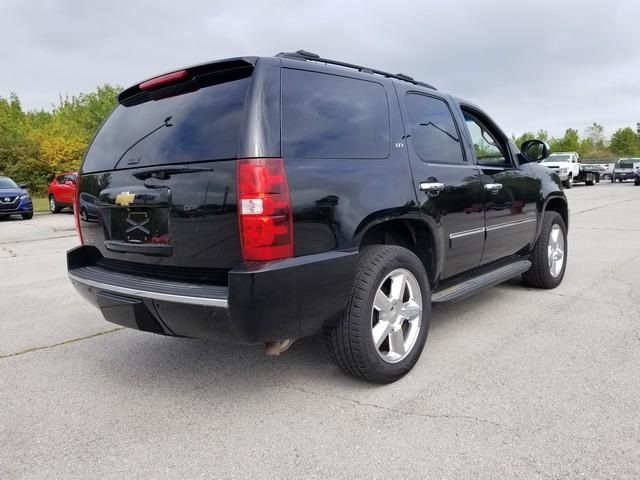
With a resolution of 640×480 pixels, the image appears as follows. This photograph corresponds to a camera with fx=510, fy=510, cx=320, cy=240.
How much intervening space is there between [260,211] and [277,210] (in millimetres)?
82

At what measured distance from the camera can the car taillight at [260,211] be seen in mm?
2352

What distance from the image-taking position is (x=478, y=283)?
12.6 feet

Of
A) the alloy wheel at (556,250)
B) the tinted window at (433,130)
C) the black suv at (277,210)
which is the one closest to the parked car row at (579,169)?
the alloy wheel at (556,250)

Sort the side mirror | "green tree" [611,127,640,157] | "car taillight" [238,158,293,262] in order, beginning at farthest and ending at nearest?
"green tree" [611,127,640,157], the side mirror, "car taillight" [238,158,293,262]

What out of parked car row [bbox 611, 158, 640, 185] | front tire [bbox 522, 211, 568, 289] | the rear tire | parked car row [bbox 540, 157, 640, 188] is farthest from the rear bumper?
parked car row [bbox 611, 158, 640, 185]

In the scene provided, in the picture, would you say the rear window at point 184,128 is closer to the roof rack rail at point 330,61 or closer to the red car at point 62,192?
the roof rack rail at point 330,61

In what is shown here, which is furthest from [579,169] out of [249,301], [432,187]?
[249,301]

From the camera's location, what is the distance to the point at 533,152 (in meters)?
5.00

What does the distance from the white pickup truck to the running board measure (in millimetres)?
25195

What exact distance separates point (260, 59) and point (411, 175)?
1.18m

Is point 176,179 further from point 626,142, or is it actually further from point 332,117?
point 626,142

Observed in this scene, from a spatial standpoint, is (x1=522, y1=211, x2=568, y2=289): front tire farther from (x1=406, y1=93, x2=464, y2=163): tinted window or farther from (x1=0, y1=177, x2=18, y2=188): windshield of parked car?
(x1=0, y1=177, x2=18, y2=188): windshield of parked car

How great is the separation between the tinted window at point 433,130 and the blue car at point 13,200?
15946 mm

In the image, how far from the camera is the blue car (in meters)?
15.8
